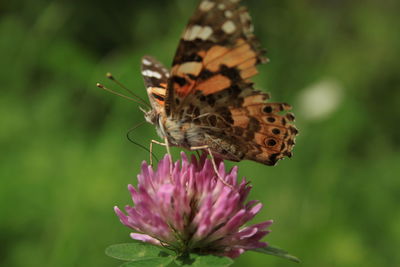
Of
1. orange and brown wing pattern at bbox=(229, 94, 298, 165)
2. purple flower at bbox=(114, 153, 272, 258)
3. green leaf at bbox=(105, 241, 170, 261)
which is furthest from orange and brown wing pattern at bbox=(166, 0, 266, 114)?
green leaf at bbox=(105, 241, 170, 261)

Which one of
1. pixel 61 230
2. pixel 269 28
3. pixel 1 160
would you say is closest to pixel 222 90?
pixel 61 230

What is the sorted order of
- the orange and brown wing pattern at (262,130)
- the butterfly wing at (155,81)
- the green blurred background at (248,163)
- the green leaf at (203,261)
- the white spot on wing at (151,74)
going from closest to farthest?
the green leaf at (203,261) < the orange and brown wing pattern at (262,130) < the butterfly wing at (155,81) < the white spot on wing at (151,74) < the green blurred background at (248,163)

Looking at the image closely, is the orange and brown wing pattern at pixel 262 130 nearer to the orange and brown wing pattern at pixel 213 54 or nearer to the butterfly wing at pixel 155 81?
the orange and brown wing pattern at pixel 213 54

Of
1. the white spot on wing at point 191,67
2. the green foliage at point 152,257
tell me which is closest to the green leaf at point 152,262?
the green foliage at point 152,257

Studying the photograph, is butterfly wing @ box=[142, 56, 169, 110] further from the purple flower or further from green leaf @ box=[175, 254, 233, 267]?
green leaf @ box=[175, 254, 233, 267]

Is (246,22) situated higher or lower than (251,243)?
higher

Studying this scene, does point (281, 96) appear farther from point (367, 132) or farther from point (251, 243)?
point (251, 243)
